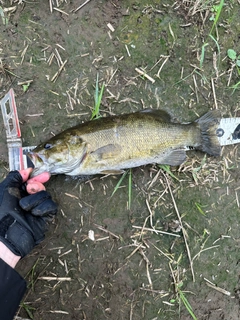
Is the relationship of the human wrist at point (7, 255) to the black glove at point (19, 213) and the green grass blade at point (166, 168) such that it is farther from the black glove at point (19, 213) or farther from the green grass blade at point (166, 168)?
the green grass blade at point (166, 168)

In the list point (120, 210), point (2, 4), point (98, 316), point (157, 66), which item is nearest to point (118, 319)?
point (98, 316)

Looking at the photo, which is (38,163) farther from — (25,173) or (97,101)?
(97,101)

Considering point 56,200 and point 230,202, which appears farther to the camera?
point 230,202

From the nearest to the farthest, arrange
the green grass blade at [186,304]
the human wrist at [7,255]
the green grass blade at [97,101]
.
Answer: the human wrist at [7,255] → the green grass blade at [97,101] → the green grass blade at [186,304]

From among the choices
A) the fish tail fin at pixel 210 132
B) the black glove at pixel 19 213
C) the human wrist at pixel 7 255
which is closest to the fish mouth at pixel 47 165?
the black glove at pixel 19 213

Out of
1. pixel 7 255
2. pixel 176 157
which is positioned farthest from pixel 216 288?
pixel 7 255

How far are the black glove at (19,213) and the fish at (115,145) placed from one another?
0.25 metres

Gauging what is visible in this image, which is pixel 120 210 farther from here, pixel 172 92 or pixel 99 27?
pixel 99 27

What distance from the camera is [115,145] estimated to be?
384 cm

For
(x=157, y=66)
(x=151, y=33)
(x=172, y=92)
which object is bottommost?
(x=172, y=92)

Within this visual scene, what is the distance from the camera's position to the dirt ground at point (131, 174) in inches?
168

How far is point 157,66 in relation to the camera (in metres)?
4.47

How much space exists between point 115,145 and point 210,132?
1225 millimetres

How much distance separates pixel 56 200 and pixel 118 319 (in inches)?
64.4
